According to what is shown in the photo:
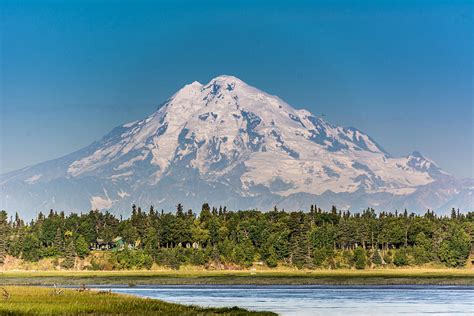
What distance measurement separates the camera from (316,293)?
567ft

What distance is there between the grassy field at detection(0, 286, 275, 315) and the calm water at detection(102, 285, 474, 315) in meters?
13.0

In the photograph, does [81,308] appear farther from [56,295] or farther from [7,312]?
[56,295]

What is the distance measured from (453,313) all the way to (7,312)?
5302 centimetres

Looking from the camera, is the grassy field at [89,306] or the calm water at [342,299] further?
the calm water at [342,299]

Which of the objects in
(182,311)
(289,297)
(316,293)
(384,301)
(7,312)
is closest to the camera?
(7,312)

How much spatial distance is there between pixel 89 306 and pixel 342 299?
49941 millimetres

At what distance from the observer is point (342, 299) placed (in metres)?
153

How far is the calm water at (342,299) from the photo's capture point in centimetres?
12875

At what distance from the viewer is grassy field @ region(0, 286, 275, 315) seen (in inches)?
4360

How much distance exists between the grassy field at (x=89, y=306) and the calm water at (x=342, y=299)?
42.7 feet

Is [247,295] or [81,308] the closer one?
[81,308]

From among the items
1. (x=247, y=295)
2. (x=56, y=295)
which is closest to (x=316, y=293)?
(x=247, y=295)

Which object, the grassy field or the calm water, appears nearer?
the grassy field

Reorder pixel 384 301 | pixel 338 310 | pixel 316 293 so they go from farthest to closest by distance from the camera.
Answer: pixel 316 293 → pixel 384 301 → pixel 338 310
